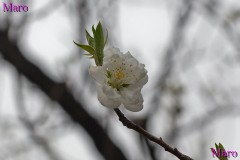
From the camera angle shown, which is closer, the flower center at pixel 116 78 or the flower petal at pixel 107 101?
the flower petal at pixel 107 101

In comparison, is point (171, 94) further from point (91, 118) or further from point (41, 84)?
point (41, 84)

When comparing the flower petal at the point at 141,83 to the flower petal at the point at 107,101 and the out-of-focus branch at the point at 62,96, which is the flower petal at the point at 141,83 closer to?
the flower petal at the point at 107,101

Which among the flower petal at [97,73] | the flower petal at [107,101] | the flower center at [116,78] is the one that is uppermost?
the flower center at [116,78]

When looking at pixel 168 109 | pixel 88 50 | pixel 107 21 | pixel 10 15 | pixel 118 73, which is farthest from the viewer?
pixel 168 109

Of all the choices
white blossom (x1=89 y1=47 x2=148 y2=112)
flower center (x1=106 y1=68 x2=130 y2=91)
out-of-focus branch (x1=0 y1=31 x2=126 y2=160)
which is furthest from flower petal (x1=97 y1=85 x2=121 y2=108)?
out-of-focus branch (x1=0 y1=31 x2=126 y2=160)

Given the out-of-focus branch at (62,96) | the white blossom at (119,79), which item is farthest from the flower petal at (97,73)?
the out-of-focus branch at (62,96)

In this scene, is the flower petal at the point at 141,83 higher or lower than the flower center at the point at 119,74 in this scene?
lower

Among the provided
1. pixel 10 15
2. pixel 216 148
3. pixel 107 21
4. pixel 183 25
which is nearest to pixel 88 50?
pixel 216 148
